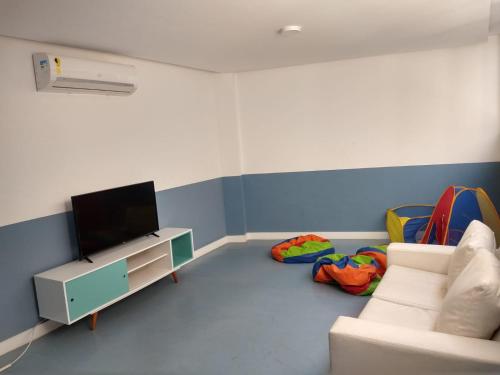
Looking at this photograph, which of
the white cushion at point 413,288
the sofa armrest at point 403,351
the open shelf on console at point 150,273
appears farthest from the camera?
the open shelf on console at point 150,273

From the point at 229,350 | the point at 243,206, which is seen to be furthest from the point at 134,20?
the point at 243,206

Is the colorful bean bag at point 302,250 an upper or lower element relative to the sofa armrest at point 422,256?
lower

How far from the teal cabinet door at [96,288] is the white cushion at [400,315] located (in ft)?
6.79

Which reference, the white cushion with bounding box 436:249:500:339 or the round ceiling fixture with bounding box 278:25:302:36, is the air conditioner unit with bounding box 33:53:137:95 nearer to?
the round ceiling fixture with bounding box 278:25:302:36

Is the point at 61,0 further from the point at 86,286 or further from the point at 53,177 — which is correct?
the point at 86,286

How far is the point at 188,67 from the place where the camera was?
4.83 m

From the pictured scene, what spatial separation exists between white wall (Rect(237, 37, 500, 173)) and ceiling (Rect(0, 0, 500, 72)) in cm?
40

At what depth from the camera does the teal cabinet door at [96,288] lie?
9.80 feet

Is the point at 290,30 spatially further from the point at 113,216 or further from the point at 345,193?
the point at 345,193

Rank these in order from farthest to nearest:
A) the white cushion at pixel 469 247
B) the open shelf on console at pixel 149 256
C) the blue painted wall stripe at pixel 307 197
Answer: the blue painted wall stripe at pixel 307 197 < the open shelf on console at pixel 149 256 < the white cushion at pixel 469 247

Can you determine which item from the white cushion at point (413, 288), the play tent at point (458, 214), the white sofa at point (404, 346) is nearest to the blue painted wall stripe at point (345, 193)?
the play tent at point (458, 214)

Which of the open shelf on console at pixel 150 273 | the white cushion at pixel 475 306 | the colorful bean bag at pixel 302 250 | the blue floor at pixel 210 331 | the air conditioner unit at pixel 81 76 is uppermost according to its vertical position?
the air conditioner unit at pixel 81 76

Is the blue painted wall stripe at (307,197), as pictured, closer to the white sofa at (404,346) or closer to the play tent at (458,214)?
the play tent at (458,214)

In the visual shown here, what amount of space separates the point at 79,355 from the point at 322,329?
1812 millimetres
